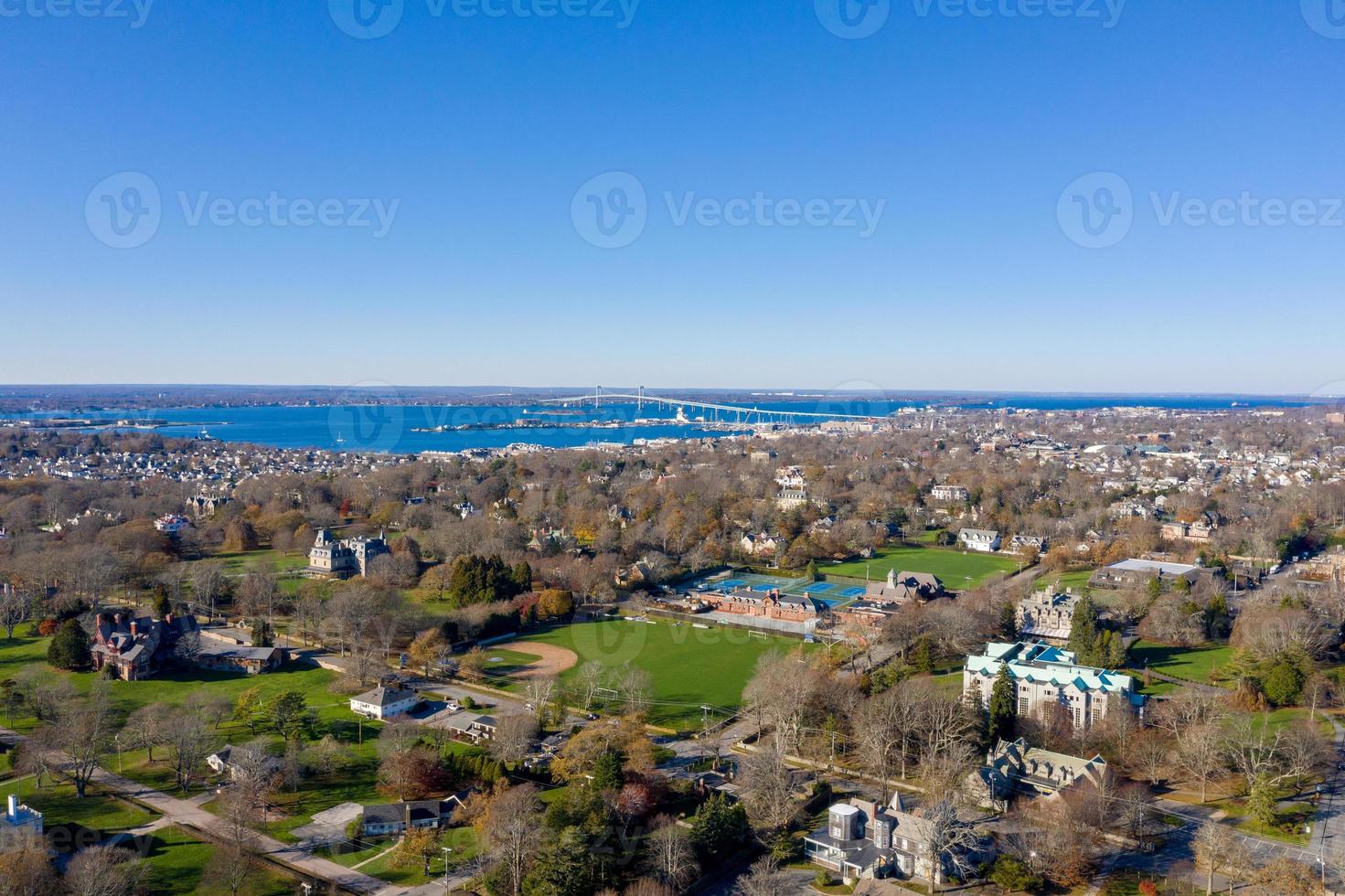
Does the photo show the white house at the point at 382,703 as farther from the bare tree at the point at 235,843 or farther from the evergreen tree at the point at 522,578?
the evergreen tree at the point at 522,578

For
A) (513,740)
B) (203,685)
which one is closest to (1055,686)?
(513,740)

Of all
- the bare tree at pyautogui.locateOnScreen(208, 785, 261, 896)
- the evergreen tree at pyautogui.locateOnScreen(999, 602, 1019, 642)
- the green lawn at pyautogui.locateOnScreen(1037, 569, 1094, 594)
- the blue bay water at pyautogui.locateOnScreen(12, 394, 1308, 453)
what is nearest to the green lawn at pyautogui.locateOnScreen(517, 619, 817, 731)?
the evergreen tree at pyautogui.locateOnScreen(999, 602, 1019, 642)

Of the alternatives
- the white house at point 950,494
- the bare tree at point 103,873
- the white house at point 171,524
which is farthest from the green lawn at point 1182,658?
the white house at point 171,524

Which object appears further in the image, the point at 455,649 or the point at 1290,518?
the point at 1290,518

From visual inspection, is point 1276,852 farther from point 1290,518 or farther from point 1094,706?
point 1290,518

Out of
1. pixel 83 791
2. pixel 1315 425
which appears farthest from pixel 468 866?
pixel 1315 425

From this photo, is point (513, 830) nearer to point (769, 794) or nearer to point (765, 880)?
point (765, 880)

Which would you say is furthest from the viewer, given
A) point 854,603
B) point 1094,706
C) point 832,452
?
point 832,452
